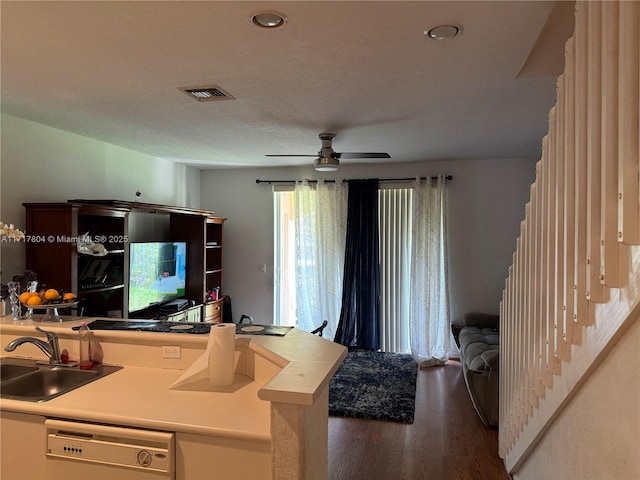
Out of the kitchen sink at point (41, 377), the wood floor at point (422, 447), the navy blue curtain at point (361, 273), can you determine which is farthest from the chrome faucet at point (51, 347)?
the navy blue curtain at point (361, 273)

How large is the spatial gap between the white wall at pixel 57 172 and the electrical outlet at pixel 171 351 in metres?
2.12

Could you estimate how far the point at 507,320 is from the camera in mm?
2859

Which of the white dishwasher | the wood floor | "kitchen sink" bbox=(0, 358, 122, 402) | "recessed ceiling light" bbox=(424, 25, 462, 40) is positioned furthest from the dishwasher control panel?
"recessed ceiling light" bbox=(424, 25, 462, 40)

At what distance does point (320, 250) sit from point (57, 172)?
316 centimetres

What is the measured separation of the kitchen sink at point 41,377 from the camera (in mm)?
2117

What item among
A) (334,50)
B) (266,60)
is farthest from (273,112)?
(334,50)

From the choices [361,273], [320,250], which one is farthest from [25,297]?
[361,273]

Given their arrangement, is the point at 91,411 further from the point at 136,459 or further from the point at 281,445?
the point at 281,445

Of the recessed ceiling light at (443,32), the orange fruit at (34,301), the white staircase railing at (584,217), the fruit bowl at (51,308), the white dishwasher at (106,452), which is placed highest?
the recessed ceiling light at (443,32)

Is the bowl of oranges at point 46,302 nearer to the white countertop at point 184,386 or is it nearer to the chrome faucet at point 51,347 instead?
the white countertop at point 184,386

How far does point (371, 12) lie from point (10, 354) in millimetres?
2560

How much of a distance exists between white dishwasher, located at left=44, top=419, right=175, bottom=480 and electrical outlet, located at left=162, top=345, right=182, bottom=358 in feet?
1.94

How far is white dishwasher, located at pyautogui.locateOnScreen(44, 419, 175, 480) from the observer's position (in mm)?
1564

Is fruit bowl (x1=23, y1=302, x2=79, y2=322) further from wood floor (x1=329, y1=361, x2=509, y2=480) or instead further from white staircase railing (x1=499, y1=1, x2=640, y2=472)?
white staircase railing (x1=499, y1=1, x2=640, y2=472)
